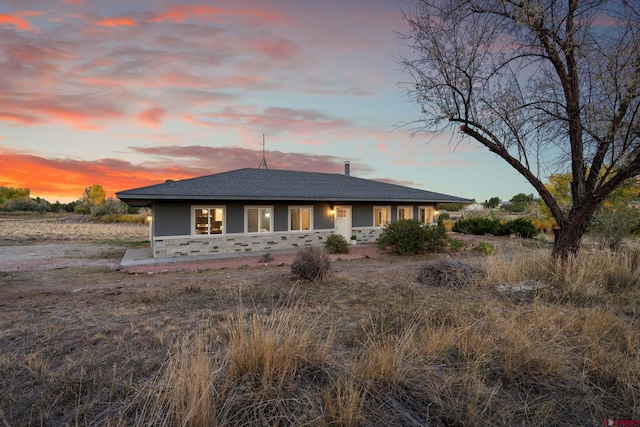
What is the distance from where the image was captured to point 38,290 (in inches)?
311

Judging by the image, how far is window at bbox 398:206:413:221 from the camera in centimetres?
2083

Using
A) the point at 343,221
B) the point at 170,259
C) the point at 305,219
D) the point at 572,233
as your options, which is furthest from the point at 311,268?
the point at 343,221

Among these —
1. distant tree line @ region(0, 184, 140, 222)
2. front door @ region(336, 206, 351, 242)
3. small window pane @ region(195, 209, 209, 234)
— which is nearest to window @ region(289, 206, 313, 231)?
front door @ region(336, 206, 351, 242)

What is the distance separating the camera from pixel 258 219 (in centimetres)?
1617

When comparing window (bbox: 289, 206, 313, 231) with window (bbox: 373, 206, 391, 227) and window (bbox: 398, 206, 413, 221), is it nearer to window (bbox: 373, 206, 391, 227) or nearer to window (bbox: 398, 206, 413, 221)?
window (bbox: 373, 206, 391, 227)

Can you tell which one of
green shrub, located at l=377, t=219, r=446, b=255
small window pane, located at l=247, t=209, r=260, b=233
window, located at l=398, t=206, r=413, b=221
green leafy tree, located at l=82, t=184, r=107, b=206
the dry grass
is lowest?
the dry grass

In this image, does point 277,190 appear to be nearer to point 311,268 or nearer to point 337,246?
point 337,246

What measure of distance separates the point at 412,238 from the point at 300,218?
633 centimetres

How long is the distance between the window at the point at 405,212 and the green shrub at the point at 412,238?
579 cm

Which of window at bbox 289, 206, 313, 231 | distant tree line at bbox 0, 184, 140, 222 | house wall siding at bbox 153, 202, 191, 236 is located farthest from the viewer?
distant tree line at bbox 0, 184, 140, 222

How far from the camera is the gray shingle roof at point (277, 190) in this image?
13.4 metres

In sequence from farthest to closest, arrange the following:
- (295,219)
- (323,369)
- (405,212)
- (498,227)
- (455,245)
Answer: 1. (498,227)
2. (405,212)
3. (295,219)
4. (455,245)
5. (323,369)

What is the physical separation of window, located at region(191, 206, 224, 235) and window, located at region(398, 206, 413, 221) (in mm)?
11626

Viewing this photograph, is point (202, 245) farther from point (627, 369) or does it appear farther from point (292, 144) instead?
point (627, 369)
